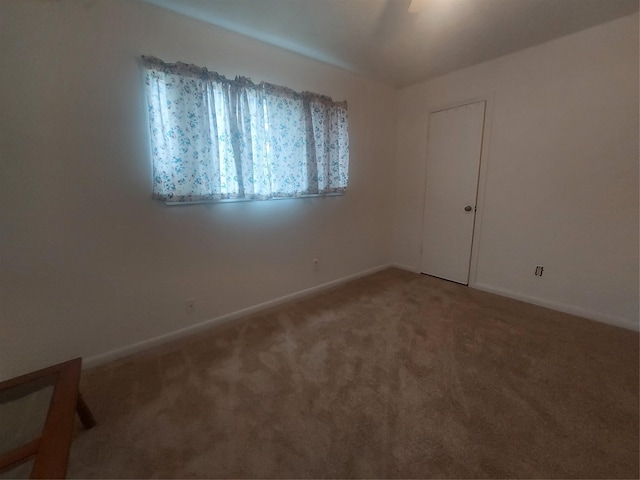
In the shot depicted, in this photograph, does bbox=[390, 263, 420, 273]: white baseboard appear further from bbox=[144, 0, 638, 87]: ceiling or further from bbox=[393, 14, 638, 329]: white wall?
bbox=[144, 0, 638, 87]: ceiling

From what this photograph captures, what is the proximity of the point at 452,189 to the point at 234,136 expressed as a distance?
252 cm

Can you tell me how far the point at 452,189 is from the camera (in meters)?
3.22

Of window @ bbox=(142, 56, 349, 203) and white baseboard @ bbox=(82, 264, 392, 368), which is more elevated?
window @ bbox=(142, 56, 349, 203)

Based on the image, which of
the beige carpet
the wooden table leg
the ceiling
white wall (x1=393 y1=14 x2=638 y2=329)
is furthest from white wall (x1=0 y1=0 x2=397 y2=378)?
white wall (x1=393 y1=14 x2=638 y2=329)

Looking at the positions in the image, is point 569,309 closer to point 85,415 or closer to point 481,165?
point 481,165

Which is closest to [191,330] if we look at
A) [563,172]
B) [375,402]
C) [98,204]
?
[98,204]

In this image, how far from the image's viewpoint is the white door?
2992mm

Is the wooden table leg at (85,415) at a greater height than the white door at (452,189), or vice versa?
the white door at (452,189)

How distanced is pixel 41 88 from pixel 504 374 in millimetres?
3324

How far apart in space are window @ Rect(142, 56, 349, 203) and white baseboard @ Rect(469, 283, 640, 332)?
7.13 ft

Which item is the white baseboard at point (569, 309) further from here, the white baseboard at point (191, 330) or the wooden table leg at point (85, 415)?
the wooden table leg at point (85, 415)

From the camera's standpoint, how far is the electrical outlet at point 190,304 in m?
2.24

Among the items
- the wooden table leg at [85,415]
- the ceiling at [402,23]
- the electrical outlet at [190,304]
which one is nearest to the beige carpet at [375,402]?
the wooden table leg at [85,415]

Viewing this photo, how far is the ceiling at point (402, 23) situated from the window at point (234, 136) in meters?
0.39
